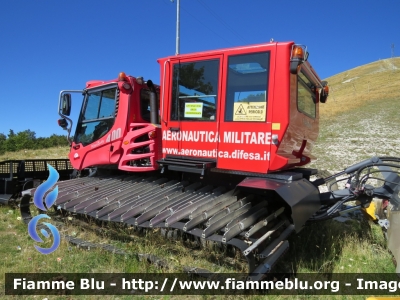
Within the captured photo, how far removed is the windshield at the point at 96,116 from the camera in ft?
19.7

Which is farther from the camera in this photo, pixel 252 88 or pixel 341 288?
pixel 252 88

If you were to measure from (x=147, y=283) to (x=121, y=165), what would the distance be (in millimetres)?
2414

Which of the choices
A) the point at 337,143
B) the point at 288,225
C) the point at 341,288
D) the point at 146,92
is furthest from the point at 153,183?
A: the point at 337,143

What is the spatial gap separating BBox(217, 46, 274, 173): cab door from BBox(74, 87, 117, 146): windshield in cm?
263

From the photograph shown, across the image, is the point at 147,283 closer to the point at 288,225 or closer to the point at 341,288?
the point at 288,225

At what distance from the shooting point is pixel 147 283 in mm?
3840

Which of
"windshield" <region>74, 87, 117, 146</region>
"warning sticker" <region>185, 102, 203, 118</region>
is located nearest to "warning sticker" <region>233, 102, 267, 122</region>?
"warning sticker" <region>185, 102, 203, 118</region>

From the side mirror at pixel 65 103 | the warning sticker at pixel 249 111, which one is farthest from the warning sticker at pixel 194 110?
the side mirror at pixel 65 103

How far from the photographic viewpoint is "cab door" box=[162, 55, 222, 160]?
4355mm

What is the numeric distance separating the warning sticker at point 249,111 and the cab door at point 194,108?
31 cm

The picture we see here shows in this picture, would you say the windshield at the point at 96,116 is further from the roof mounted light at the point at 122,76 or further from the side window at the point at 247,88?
the side window at the point at 247,88

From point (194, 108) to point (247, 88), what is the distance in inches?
34.3

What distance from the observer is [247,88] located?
13.5ft

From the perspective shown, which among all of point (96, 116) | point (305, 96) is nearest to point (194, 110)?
point (305, 96)
